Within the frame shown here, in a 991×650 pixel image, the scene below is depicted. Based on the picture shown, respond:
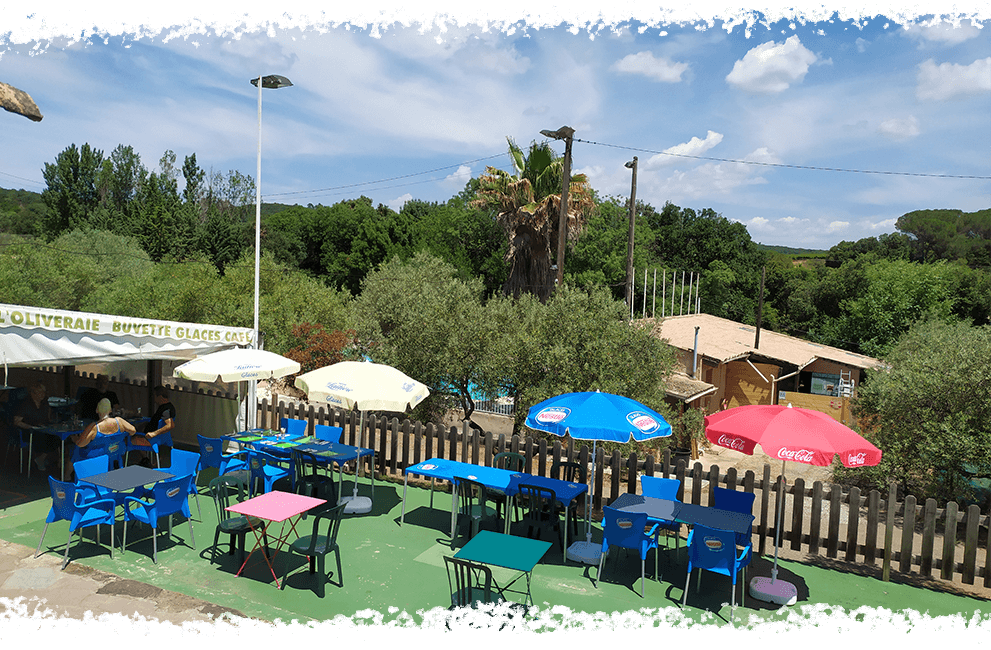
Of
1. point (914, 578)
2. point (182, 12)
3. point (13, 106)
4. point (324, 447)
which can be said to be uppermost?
point (13, 106)

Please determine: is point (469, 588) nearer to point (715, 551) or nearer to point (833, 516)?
point (715, 551)

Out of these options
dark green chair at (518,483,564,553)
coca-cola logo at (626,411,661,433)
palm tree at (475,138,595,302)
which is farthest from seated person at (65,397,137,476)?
palm tree at (475,138,595,302)

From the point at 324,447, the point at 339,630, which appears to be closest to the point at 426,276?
the point at 324,447

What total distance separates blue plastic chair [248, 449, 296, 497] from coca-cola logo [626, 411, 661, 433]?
16.9 feet

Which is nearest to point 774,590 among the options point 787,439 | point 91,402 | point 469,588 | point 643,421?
point 787,439

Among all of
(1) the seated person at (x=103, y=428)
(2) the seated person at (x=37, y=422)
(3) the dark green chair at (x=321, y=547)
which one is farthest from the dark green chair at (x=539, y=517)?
(2) the seated person at (x=37, y=422)

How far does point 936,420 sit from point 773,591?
7624 mm

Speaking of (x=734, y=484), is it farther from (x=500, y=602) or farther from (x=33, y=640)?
(x=33, y=640)

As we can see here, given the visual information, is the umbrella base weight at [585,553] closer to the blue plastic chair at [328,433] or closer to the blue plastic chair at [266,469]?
the blue plastic chair at [266,469]

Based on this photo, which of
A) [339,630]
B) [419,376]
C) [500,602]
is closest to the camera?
[339,630]

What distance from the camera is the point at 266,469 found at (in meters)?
9.54

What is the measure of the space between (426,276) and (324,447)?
73.6ft

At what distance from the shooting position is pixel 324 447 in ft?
32.5

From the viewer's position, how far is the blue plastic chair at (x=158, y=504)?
7.36 m
